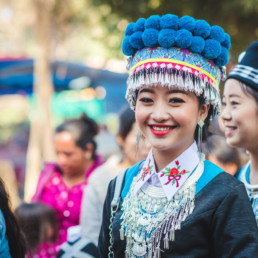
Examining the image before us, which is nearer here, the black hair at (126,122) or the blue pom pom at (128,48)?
the blue pom pom at (128,48)

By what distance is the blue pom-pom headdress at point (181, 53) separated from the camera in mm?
1627

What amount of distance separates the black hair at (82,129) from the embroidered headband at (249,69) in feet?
6.49

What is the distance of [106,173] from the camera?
9.88ft

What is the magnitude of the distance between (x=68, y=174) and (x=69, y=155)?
0.19 meters

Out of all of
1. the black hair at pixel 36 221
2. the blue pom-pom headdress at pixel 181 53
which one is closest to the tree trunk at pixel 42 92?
the black hair at pixel 36 221

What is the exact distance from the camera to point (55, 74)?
8727 millimetres

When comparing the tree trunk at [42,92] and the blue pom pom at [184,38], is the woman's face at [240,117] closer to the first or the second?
the blue pom pom at [184,38]

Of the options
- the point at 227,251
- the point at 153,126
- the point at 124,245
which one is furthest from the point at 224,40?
the point at 124,245

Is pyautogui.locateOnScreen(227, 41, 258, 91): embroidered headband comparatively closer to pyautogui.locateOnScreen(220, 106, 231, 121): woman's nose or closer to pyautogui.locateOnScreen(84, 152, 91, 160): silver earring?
pyautogui.locateOnScreen(220, 106, 231, 121): woman's nose

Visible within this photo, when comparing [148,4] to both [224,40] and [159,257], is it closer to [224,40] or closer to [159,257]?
[224,40]

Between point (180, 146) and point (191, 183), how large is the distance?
18 cm

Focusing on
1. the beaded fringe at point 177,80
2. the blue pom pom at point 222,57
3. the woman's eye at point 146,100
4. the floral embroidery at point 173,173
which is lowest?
the floral embroidery at point 173,173

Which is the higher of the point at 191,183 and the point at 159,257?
the point at 191,183

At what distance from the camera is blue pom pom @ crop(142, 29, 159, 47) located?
165cm
